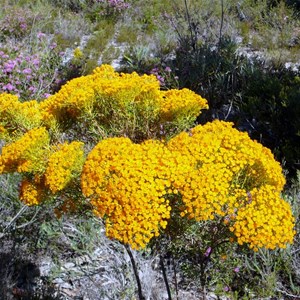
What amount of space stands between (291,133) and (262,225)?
3.64m

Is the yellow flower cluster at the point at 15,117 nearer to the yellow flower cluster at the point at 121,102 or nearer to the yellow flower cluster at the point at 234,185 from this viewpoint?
the yellow flower cluster at the point at 121,102

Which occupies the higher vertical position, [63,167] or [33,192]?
[63,167]

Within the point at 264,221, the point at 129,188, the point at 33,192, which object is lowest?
the point at 33,192

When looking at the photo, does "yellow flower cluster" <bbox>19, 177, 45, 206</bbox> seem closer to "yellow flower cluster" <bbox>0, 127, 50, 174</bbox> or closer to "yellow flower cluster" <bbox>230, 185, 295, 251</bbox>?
"yellow flower cluster" <bbox>0, 127, 50, 174</bbox>

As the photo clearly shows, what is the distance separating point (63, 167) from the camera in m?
1.93

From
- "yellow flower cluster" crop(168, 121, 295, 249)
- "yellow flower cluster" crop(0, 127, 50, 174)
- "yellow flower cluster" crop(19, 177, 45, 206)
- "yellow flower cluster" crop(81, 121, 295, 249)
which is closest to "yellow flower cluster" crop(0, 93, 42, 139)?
"yellow flower cluster" crop(0, 127, 50, 174)

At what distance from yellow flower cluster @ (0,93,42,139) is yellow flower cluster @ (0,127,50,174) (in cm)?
23

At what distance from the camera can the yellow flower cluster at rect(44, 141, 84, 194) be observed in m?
1.89

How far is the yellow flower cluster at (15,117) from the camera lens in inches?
90.0

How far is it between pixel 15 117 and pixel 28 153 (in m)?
0.38

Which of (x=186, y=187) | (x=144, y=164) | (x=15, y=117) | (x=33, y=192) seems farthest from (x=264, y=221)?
(x=15, y=117)

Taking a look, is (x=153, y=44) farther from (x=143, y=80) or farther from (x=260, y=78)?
(x=143, y=80)

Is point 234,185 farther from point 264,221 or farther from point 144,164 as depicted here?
point 144,164

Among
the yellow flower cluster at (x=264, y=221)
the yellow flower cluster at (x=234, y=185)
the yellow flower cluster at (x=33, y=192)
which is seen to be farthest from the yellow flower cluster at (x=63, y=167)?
the yellow flower cluster at (x=264, y=221)
